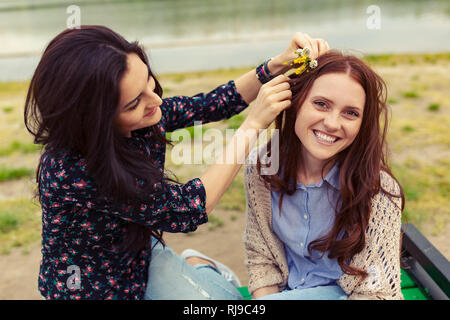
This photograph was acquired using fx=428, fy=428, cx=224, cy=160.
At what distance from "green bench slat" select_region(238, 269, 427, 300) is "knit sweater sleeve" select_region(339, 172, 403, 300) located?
1.58 feet

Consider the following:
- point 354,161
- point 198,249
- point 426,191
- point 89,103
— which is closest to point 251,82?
point 354,161

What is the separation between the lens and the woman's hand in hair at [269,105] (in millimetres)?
1714

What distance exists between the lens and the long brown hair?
1785 mm

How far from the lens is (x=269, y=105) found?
1.72 metres

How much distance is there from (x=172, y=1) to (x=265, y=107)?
2359 centimetres

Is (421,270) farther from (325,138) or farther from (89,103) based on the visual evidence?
(89,103)

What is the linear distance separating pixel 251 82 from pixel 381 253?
102 centimetres

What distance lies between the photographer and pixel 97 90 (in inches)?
57.8

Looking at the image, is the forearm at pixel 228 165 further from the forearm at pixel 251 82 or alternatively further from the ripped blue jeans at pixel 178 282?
the ripped blue jeans at pixel 178 282

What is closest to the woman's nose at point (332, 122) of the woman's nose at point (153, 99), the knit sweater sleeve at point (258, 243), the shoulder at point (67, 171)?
the knit sweater sleeve at point (258, 243)

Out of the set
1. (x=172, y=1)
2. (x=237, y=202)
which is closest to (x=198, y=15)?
(x=172, y=1)

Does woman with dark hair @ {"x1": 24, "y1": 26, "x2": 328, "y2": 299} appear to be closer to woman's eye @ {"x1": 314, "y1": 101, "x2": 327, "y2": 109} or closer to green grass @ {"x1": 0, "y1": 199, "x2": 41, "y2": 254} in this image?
woman's eye @ {"x1": 314, "y1": 101, "x2": 327, "y2": 109}

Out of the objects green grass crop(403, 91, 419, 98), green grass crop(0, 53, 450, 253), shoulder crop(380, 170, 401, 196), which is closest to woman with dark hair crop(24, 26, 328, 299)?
shoulder crop(380, 170, 401, 196)

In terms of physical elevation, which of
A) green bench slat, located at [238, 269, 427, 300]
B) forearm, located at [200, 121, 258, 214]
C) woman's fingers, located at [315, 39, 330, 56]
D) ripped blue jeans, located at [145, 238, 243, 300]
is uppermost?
woman's fingers, located at [315, 39, 330, 56]
